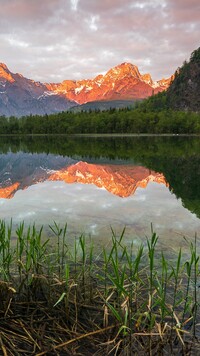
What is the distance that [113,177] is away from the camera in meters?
33.0

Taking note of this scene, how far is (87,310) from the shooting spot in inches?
303

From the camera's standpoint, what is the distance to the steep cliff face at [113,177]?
89.0 ft

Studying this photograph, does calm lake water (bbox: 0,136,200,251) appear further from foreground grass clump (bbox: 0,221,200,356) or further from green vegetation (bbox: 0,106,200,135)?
green vegetation (bbox: 0,106,200,135)

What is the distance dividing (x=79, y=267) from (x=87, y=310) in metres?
2.13

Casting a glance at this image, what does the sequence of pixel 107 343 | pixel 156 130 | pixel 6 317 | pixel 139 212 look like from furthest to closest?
1. pixel 156 130
2. pixel 139 212
3. pixel 6 317
4. pixel 107 343

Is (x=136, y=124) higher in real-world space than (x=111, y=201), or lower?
higher

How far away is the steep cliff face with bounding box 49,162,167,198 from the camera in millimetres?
27125

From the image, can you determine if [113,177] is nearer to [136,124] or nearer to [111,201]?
[111,201]

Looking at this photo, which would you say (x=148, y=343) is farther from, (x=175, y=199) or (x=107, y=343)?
(x=175, y=199)

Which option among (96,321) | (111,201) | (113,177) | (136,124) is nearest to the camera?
(96,321)

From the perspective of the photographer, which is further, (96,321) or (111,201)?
(111,201)

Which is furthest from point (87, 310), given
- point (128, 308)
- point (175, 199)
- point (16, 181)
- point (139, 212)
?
point (16, 181)

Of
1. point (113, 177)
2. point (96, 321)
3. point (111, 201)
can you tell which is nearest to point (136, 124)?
point (113, 177)

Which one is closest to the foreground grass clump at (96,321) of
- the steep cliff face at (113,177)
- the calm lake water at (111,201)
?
the calm lake water at (111,201)
